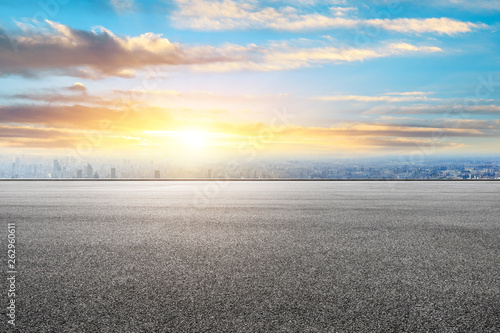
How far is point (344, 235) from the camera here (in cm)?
795

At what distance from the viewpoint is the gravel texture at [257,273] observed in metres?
3.72

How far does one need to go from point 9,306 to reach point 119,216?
6.66m

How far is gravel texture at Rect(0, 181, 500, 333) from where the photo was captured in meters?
3.72

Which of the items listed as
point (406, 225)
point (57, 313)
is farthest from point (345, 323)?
point (406, 225)

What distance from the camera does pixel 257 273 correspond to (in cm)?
520

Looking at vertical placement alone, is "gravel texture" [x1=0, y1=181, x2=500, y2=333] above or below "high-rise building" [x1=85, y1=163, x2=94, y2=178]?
below

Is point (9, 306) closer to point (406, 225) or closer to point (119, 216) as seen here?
point (119, 216)

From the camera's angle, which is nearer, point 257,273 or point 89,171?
point 257,273

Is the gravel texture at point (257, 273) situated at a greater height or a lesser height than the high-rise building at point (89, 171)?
lesser

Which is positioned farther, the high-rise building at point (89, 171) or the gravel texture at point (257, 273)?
the high-rise building at point (89, 171)

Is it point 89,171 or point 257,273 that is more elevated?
point 89,171

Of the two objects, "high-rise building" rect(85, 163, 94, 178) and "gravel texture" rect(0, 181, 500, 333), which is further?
"high-rise building" rect(85, 163, 94, 178)

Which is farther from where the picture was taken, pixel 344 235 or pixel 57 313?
pixel 344 235

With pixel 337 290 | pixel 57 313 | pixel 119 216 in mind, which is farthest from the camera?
pixel 119 216
